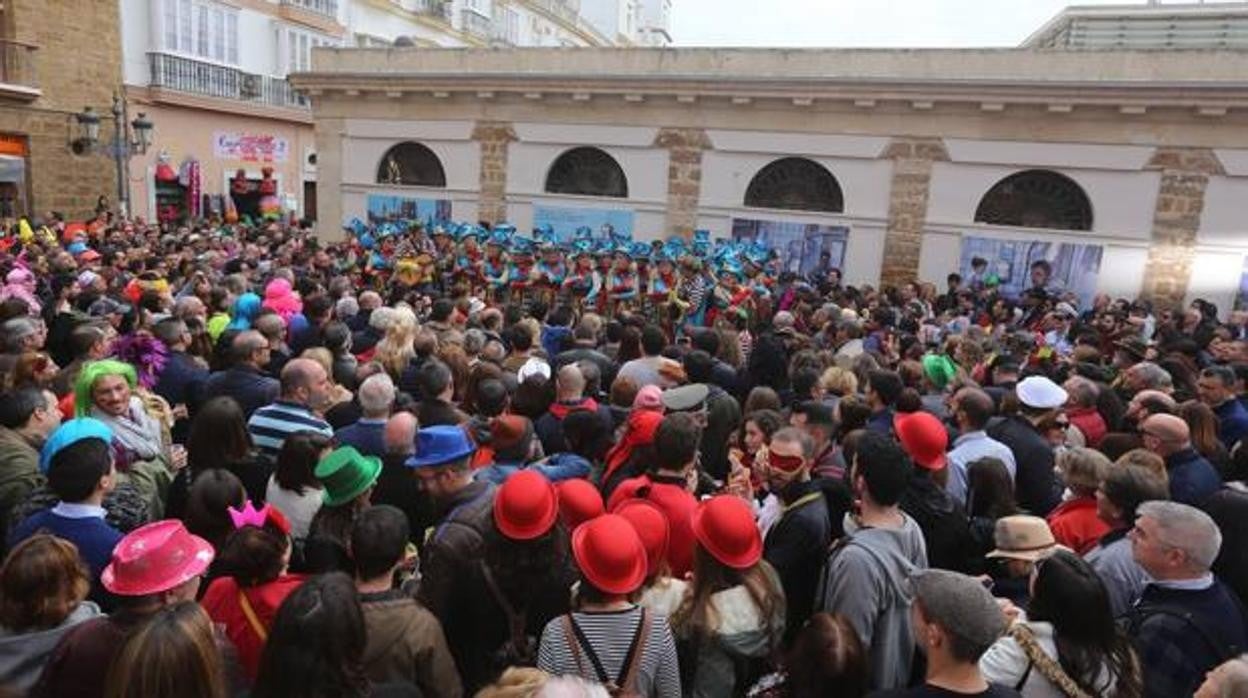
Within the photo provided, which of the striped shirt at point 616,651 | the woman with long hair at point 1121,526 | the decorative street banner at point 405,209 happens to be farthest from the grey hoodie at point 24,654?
the decorative street banner at point 405,209

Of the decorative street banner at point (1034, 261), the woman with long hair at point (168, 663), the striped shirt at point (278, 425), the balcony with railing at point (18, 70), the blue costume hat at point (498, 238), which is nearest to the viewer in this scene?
the woman with long hair at point (168, 663)

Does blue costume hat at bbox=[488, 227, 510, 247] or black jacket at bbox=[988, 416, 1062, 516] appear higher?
blue costume hat at bbox=[488, 227, 510, 247]

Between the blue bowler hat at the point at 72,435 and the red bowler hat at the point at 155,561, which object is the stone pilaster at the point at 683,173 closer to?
the blue bowler hat at the point at 72,435

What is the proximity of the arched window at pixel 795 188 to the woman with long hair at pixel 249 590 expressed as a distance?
1449 cm

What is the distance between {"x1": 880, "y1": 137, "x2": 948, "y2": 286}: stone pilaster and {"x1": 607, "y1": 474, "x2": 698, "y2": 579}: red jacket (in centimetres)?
1288

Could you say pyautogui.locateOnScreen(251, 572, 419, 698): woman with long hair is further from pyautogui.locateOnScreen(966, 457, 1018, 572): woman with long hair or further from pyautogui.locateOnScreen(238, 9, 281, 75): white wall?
pyautogui.locateOnScreen(238, 9, 281, 75): white wall

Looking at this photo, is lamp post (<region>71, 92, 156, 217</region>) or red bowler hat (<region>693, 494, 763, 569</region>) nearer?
red bowler hat (<region>693, 494, 763, 569</region>)

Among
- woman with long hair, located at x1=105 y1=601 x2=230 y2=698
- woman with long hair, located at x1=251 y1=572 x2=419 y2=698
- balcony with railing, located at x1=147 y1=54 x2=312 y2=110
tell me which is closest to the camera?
woman with long hair, located at x1=105 y1=601 x2=230 y2=698

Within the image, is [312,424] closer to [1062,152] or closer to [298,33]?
[1062,152]

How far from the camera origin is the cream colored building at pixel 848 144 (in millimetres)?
13523

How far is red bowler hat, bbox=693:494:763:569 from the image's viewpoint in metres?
2.97

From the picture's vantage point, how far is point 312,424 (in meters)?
4.71

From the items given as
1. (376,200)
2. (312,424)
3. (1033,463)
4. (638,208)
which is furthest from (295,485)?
(376,200)

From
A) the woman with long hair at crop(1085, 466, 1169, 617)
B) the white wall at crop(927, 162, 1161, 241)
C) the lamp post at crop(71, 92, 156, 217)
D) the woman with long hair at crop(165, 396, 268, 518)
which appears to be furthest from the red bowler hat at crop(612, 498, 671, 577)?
the lamp post at crop(71, 92, 156, 217)
